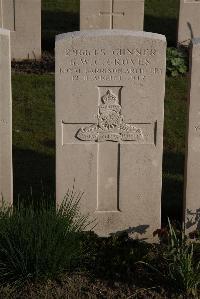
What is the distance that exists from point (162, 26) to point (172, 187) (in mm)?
8630

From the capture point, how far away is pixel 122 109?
6.01 meters

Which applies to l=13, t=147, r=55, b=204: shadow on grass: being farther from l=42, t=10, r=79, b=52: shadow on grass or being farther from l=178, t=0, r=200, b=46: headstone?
l=42, t=10, r=79, b=52: shadow on grass

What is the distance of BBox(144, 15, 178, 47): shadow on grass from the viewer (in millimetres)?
14585

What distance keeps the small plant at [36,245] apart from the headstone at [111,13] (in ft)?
23.4

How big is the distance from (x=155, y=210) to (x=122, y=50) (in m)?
1.39

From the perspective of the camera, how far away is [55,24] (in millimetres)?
15500

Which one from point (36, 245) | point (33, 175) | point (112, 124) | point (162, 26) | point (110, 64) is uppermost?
point (162, 26)

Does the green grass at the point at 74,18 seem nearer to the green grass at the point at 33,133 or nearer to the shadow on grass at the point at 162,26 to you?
the shadow on grass at the point at 162,26

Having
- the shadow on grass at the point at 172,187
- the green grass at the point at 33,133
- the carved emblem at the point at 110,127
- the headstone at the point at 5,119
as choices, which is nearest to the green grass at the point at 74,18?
the green grass at the point at 33,133

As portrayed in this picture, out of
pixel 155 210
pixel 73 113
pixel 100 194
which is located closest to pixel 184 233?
pixel 155 210

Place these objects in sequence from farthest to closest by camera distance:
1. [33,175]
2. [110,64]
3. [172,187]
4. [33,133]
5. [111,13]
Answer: [111,13]
[33,133]
[33,175]
[172,187]
[110,64]

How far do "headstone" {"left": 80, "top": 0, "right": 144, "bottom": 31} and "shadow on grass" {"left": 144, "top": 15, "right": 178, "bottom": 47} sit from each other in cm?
183

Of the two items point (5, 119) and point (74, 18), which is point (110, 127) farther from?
point (74, 18)

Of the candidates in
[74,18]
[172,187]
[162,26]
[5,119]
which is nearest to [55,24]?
[74,18]
